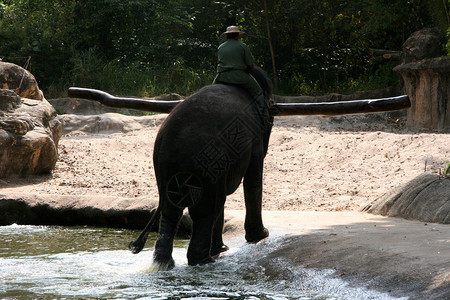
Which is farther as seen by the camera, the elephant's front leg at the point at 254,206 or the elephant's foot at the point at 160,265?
the elephant's front leg at the point at 254,206

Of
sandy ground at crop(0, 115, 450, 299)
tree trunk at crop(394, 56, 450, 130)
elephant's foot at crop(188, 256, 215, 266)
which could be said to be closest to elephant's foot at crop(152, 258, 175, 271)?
elephant's foot at crop(188, 256, 215, 266)

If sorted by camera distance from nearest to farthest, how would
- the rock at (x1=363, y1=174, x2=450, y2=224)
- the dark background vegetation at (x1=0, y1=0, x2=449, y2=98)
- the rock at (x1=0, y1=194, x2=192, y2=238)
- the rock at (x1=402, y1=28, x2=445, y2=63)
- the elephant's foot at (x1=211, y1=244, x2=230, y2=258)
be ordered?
the elephant's foot at (x1=211, y1=244, x2=230, y2=258) → the rock at (x1=363, y1=174, x2=450, y2=224) → the rock at (x1=0, y1=194, x2=192, y2=238) → the rock at (x1=402, y1=28, x2=445, y2=63) → the dark background vegetation at (x1=0, y1=0, x2=449, y2=98)

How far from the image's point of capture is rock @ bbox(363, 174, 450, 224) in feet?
23.3

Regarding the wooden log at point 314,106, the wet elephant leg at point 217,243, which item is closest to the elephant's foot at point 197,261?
the wet elephant leg at point 217,243

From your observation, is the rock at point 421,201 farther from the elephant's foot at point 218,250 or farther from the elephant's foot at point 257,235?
the elephant's foot at point 218,250

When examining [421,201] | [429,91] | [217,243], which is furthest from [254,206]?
[429,91]

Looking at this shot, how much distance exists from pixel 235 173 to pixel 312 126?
11.8m

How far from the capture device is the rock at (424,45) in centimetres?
1670

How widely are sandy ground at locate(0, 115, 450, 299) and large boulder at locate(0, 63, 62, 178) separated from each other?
0.28 metres

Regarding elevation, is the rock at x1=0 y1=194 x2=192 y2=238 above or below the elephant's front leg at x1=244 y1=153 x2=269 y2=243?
below

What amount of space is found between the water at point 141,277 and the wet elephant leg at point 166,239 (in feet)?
0.33

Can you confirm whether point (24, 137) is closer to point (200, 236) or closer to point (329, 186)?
point (329, 186)

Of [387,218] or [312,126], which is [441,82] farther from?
[387,218]

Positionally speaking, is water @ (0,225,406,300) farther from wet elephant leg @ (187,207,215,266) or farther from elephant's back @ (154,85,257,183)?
elephant's back @ (154,85,257,183)
